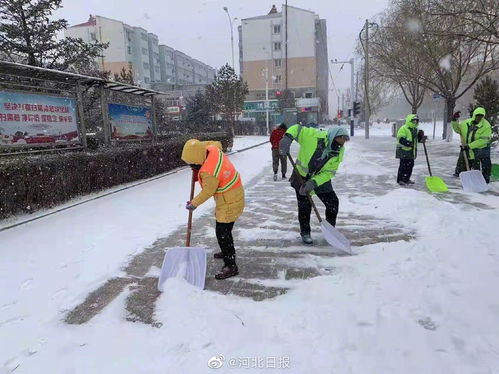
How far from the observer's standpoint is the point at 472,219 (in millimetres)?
5406

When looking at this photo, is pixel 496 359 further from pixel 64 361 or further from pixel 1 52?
pixel 1 52

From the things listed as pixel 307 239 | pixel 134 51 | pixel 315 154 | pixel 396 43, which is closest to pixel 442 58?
pixel 396 43

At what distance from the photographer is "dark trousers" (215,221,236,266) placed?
3.80 meters

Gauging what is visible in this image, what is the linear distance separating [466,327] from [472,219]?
3.10 meters

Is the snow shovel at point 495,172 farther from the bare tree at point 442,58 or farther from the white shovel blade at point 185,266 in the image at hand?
the bare tree at point 442,58

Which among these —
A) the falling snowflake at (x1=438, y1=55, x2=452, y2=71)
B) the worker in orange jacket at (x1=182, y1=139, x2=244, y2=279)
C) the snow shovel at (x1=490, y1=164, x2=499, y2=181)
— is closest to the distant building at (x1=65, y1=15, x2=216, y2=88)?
the falling snowflake at (x1=438, y1=55, x2=452, y2=71)

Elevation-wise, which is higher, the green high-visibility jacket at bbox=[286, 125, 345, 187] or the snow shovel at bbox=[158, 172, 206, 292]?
the green high-visibility jacket at bbox=[286, 125, 345, 187]

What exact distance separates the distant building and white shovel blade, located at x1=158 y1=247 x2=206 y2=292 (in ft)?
160

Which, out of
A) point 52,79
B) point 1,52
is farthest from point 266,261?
point 1,52

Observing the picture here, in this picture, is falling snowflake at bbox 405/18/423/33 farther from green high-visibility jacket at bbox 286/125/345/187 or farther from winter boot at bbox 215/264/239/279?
winter boot at bbox 215/264/239/279

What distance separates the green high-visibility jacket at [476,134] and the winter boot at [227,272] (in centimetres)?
623

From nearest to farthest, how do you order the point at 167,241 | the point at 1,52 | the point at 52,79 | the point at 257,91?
the point at 167,241 < the point at 52,79 < the point at 1,52 < the point at 257,91

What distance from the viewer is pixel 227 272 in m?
3.84

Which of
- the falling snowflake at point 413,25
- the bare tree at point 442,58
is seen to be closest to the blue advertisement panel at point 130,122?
the bare tree at point 442,58
